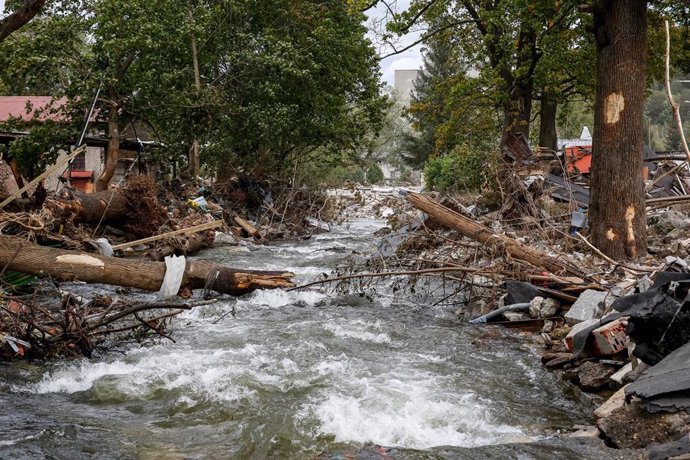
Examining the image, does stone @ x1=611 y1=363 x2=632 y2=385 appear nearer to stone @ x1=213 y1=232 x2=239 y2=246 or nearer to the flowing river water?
the flowing river water

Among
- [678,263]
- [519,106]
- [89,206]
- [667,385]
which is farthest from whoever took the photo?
[519,106]

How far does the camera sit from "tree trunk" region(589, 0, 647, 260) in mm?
8281

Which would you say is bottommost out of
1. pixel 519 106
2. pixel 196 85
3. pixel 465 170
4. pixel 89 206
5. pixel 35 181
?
pixel 89 206

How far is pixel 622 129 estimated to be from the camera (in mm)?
8336

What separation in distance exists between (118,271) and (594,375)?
17.9 ft

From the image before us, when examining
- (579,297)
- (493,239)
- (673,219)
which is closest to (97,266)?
(493,239)

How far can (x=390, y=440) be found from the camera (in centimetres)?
413

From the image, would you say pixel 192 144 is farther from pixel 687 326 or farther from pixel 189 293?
pixel 687 326

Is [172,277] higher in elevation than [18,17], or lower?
lower

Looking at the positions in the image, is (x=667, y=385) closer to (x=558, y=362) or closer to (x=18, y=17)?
(x=558, y=362)

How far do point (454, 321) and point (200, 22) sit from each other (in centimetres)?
1453

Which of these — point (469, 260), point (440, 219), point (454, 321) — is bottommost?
point (454, 321)

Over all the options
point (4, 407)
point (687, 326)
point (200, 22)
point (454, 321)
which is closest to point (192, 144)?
point (200, 22)

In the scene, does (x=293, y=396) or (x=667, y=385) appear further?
(x=293, y=396)
